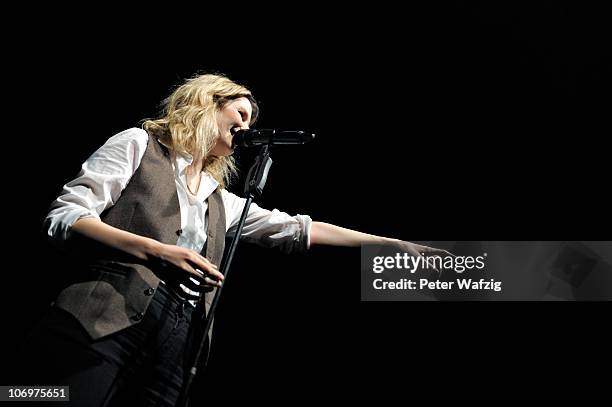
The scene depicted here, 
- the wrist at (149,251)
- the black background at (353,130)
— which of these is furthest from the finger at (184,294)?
the black background at (353,130)

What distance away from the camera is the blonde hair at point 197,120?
69.0 inches

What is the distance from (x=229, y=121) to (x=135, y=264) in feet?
2.15

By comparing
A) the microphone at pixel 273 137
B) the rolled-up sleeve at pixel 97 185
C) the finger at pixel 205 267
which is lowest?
the finger at pixel 205 267

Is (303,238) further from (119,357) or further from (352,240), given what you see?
(119,357)

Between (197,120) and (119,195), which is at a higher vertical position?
(197,120)

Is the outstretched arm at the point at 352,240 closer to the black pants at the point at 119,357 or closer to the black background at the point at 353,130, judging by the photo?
the black pants at the point at 119,357

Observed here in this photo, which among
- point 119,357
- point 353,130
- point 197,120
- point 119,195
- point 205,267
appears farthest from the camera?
point 353,130

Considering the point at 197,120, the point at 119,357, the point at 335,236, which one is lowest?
the point at 119,357

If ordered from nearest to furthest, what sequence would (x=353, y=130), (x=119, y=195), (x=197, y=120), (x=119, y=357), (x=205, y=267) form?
(x=205, y=267)
(x=119, y=357)
(x=119, y=195)
(x=197, y=120)
(x=353, y=130)

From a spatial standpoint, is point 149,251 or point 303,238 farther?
point 303,238

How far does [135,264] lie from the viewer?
139 centimetres

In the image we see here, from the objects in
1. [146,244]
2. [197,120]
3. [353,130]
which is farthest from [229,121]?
[353,130]

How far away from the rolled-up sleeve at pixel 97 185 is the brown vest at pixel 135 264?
36mm

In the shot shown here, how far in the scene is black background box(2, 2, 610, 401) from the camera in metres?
2.63
